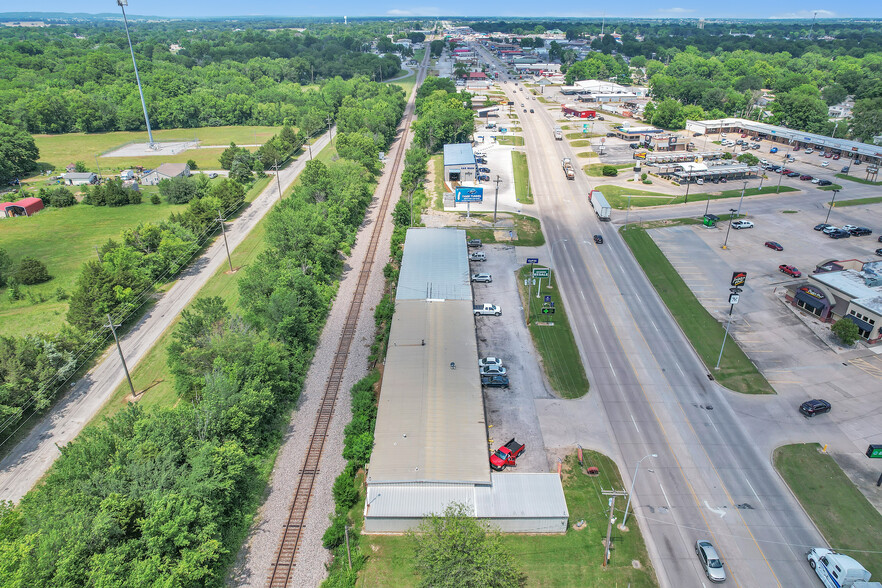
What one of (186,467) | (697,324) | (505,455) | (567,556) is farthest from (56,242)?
(697,324)

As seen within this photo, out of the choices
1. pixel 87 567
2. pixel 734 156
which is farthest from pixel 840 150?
pixel 87 567

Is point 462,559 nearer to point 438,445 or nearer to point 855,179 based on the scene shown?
point 438,445

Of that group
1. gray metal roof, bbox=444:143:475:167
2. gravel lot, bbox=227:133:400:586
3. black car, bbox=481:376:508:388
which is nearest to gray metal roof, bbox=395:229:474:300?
gravel lot, bbox=227:133:400:586

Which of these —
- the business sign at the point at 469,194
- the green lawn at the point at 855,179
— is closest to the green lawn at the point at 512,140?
the business sign at the point at 469,194

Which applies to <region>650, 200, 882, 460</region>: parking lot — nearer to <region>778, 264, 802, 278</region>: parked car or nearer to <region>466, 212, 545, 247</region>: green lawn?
<region>778, 264, 802, 278</region>: parked car

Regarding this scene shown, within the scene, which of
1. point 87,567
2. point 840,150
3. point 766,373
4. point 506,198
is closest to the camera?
point 87,567

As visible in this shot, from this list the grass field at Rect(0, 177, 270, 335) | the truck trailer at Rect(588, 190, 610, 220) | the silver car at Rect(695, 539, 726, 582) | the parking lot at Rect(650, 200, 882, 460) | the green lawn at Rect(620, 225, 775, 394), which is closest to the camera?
the silver car at Rect(695, 539, 726, 582)

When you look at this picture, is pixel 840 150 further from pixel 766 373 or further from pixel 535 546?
pixel 535 546

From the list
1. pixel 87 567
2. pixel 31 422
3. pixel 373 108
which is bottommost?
pixel 31 422
